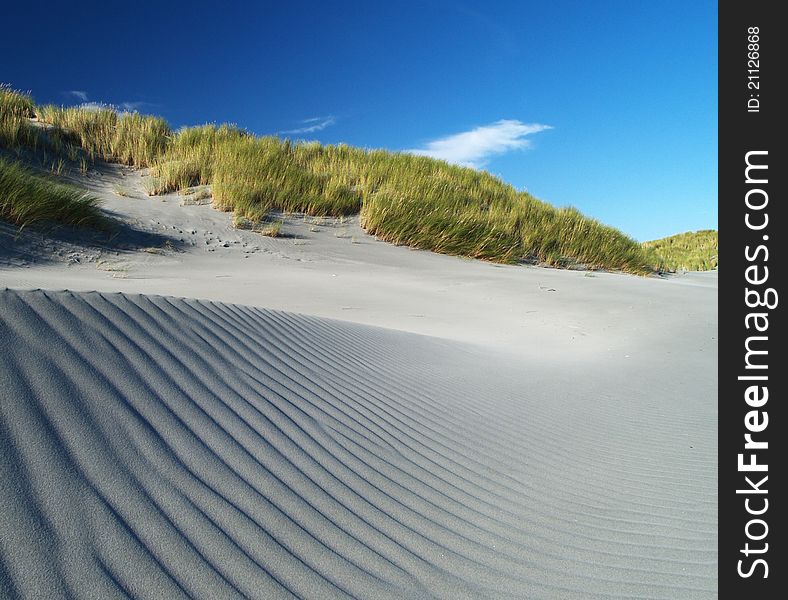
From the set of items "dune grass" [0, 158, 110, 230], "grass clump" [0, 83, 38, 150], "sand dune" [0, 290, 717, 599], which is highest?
"grass clump" [0, 83, 38, 150]

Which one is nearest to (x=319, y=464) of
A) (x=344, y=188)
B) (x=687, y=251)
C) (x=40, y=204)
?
(x=40, y=204)

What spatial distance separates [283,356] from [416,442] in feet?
3.28

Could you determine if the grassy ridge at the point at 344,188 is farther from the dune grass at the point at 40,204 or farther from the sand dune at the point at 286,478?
the sand dune at the point at 286,478

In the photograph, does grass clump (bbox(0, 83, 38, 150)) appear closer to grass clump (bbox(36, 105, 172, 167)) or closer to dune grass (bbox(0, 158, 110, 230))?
grass clump (bbox(36, 105, 172, 167))

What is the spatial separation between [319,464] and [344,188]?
35.9 ft

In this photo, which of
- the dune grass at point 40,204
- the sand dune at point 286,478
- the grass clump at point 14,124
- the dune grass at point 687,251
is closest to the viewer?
the sand dune at point 286,478

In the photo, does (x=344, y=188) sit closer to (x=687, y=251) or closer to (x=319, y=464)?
(x=319, y=464)

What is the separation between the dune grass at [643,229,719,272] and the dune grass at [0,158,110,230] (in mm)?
14035

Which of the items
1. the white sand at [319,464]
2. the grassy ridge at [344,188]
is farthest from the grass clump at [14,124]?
the white sand at [319,464]

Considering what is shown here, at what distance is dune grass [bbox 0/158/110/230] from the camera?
8.17 metres

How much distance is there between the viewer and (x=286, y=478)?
237cm

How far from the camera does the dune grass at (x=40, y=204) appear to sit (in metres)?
8.17

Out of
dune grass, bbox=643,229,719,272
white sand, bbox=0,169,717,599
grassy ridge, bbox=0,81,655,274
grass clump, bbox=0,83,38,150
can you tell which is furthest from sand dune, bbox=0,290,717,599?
dune grass, bbox=643,229,719,272
